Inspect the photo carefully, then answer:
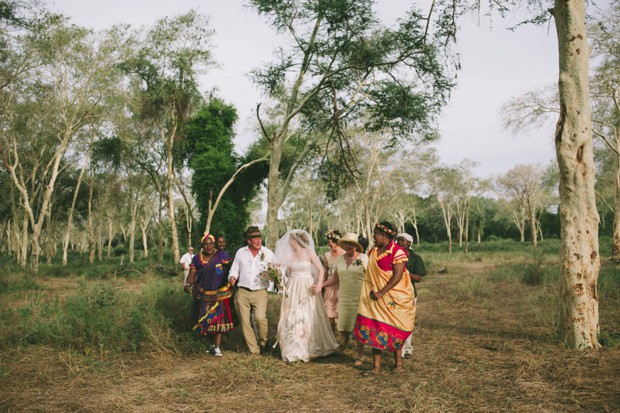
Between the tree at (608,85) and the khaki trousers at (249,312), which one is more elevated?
the tree at (608,85)

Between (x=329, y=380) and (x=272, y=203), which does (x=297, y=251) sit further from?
(x=272, y=203)

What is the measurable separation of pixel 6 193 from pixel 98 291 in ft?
91.3

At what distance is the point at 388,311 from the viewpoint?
16.9ft

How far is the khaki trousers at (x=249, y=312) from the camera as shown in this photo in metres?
6.23

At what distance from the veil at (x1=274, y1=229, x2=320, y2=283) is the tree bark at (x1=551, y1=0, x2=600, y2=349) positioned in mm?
3293

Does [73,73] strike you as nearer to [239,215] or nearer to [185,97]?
[185,97]

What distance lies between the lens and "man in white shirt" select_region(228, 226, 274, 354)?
6242mm

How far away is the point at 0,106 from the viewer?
19.6 metres

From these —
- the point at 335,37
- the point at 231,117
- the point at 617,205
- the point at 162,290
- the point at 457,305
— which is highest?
the point at 231,117

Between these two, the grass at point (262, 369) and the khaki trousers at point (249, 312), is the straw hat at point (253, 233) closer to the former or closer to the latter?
the khaki trousers at point (249, 312)

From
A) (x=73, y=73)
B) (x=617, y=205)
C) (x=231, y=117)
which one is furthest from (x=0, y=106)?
(x=617, y=205)

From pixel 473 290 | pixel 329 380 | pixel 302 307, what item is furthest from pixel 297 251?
pixel 473 290

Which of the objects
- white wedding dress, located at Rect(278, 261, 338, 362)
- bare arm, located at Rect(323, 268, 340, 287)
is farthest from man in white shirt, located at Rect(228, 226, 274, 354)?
bare arm, located at Rect(323, 268, 340, 287)

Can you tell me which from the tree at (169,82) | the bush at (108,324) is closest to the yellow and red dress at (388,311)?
the bush at (108,324)
